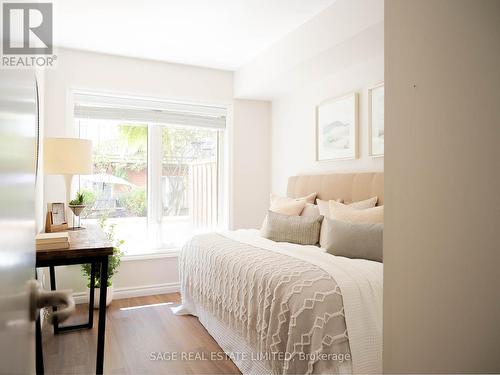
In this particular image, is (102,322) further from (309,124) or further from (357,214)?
(309,124)

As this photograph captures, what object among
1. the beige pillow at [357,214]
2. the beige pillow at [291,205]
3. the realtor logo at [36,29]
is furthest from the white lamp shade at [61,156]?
the beige pillow at [357,214]

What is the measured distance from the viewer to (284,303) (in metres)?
1.85

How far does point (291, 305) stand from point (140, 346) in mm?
1510

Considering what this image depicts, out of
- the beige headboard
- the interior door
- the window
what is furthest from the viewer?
the window

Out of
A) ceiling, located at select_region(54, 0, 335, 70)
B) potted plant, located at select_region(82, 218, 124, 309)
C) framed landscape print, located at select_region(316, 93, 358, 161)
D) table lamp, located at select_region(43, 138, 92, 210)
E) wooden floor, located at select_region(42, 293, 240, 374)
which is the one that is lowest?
wooden floor, located at select_region(42, 293, 240, 374)

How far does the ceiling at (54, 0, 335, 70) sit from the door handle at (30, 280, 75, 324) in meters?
2.56

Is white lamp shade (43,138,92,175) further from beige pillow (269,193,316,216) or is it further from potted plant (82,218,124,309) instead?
beige pillow (269,193,316,216)

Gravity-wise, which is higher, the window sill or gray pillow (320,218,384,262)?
gray pillow (320,218,384,262)

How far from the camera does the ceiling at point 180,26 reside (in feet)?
9.15

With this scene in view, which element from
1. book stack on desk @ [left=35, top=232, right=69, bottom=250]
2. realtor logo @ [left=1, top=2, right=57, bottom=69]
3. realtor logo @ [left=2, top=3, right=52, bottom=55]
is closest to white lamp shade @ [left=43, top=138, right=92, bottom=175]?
realtor logo @ [left=1, top=2, right=57, bottom=69]

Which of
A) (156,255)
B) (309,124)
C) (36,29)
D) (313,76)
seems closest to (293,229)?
(309,124)

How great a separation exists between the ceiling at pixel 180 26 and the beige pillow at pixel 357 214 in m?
1.58

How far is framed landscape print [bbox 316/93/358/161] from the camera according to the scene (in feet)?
10.8

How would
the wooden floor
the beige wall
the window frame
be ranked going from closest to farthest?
the beige wall → the wooden floor → the window frame
